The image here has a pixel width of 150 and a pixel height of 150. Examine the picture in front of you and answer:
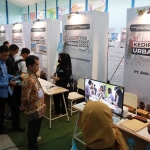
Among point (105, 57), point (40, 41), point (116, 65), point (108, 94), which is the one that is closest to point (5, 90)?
point (108, 94)

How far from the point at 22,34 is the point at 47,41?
6.70 ft

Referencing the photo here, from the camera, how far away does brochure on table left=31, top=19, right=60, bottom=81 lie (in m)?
5.35

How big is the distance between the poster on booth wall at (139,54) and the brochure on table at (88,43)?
0.97m

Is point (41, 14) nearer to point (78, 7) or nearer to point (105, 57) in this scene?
point (78, 7)

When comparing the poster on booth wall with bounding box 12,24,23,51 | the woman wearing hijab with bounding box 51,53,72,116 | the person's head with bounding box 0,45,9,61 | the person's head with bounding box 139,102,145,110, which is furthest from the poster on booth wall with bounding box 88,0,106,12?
the person's head with bounding box 0,45,9,61

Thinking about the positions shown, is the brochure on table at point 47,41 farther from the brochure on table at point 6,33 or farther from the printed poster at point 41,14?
the printed poster at point 41,14

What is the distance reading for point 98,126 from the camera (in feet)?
3.38

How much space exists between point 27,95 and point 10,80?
3.56 ft

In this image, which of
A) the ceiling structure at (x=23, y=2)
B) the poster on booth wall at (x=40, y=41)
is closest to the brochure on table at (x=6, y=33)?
the ceiling structure at (x=23, y=2)

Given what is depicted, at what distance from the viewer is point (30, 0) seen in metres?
9.35

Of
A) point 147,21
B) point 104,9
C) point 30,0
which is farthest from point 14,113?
point 30,0

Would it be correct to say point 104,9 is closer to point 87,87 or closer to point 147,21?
point 147,21

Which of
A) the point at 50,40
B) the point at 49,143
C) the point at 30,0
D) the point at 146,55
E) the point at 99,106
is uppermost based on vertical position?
the point at 30,0

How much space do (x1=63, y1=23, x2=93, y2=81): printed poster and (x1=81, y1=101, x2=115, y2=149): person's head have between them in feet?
10.5
